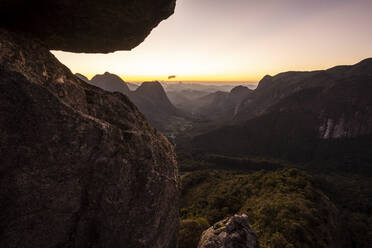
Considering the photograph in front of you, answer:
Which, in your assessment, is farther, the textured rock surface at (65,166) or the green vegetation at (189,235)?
the green vegetation at (189,235)

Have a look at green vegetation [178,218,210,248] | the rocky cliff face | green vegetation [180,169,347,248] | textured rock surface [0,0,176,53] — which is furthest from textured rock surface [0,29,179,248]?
Answer: green vegetation [180,169,347,248]

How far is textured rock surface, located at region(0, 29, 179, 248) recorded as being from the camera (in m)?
8.75

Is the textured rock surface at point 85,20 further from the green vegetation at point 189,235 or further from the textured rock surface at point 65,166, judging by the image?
the green vegetation at point 189,235

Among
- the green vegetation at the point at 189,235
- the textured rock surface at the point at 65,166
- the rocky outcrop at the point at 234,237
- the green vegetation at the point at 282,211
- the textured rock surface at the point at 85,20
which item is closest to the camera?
the textured rock surface at the point at 65,166

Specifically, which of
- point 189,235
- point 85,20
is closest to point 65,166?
point 85,20

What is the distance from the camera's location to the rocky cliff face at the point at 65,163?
345 inches

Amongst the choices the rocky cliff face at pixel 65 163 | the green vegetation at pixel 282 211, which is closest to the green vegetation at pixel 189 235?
the green vegetation at pixel 282 211

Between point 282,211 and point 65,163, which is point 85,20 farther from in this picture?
point 282,211

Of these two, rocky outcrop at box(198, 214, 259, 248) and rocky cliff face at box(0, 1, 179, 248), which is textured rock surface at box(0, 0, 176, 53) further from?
rocky outcrop at box(198, 214, 259, 248)

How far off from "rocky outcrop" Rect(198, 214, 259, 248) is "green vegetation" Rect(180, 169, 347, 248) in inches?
311

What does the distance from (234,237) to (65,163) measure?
42.0ft

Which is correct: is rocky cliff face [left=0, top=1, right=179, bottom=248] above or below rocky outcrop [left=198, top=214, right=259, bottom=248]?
above

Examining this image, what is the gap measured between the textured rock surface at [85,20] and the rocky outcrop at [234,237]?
57.5 feet

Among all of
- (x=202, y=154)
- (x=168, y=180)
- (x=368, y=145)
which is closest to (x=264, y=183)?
(x=168, y=180)
